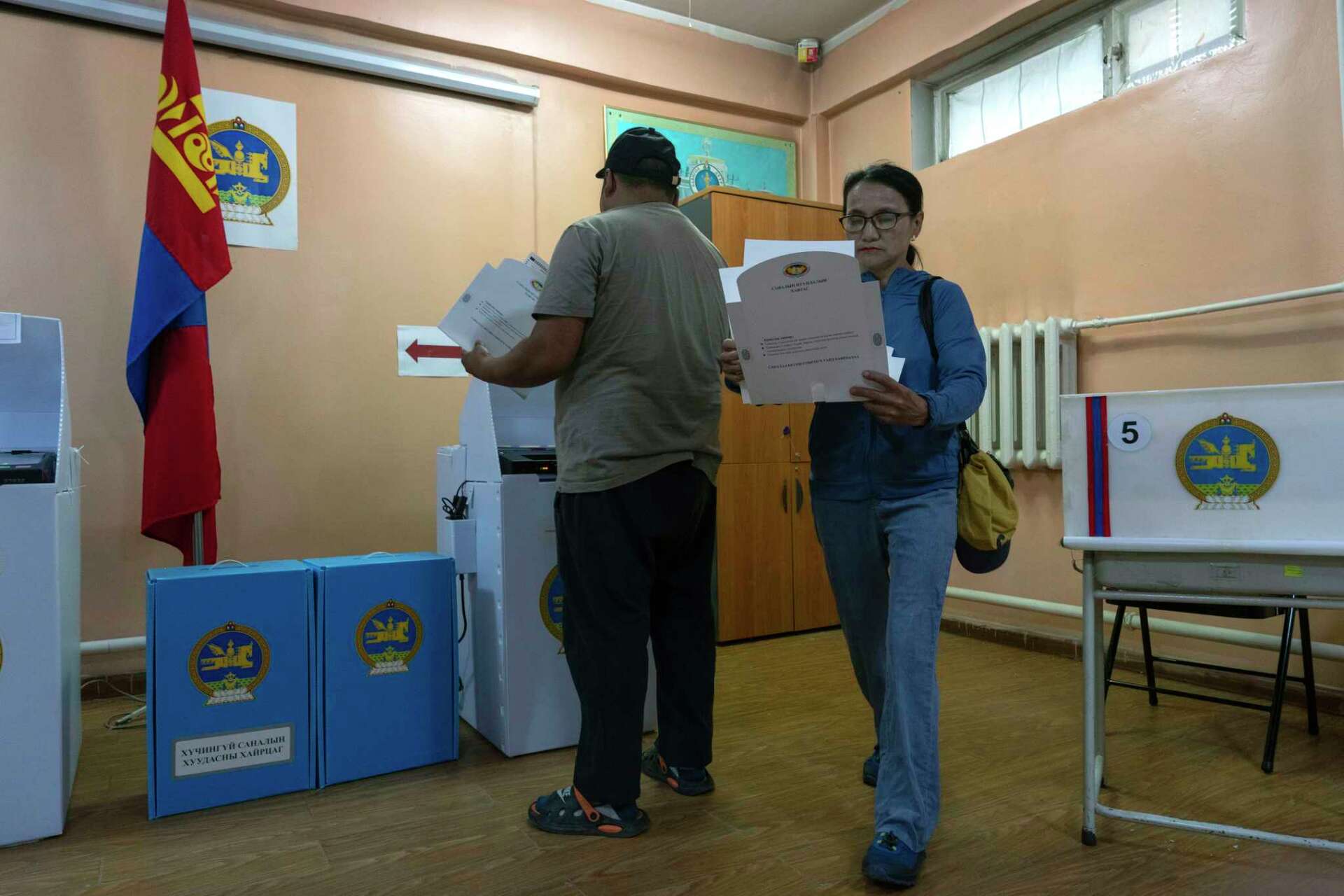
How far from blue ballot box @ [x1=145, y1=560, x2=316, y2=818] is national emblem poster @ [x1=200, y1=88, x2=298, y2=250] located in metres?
1.71

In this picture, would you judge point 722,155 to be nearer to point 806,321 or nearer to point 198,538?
point 198,538

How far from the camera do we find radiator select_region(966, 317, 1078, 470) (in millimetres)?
3451

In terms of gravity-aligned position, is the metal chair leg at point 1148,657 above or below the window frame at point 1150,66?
below

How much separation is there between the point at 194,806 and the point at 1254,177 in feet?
11.8

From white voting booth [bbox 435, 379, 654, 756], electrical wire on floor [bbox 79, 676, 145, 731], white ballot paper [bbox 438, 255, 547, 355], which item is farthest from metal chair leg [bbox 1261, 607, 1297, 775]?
electrical wire on floor [bbox 79, 676, 145, 731]

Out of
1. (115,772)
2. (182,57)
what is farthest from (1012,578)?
(182,57)

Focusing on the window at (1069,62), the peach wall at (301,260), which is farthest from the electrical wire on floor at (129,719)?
the window at (1069,62)

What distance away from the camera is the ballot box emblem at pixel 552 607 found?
244 centimetres

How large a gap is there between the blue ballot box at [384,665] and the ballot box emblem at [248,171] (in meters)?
1.72

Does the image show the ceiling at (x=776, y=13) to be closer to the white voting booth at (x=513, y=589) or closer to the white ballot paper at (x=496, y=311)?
the white voting booth at (x=513, y=589)

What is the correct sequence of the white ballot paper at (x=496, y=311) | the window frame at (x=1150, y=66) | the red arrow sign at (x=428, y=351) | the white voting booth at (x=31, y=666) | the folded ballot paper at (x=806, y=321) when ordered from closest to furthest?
the folded ballot paper at (x=806, y=321) < the white voting booth at (x=31, y=666) < the white ballot paper at (x=496, y=311) < the window frame at (x=1150, y=66) < the red arrow sign at (x=428, y=351)

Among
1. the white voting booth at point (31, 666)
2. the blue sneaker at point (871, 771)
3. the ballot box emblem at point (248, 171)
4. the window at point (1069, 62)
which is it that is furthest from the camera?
the ballot box emblem at point (248, 171)

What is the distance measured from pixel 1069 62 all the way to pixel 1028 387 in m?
1.41

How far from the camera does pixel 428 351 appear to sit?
375 centimetres
